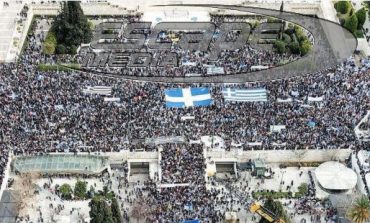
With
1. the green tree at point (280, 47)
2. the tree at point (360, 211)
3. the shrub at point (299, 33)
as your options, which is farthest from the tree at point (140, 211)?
the shrub at point (299, 33)

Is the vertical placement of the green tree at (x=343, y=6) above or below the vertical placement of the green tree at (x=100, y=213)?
above

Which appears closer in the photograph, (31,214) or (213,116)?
(31,214)

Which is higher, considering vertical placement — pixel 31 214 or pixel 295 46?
pixel 295 46

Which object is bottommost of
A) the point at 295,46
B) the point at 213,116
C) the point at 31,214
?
the point at 31,214

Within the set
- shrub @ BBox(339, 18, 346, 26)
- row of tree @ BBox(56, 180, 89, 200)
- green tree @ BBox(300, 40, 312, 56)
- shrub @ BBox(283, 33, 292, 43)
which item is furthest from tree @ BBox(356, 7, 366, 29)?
row of tree @ BBox(56, 180, 89, 200)

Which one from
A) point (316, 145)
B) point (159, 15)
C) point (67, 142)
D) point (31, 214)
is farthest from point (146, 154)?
point (159, 15)

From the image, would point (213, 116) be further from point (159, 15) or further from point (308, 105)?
point (159, 15)

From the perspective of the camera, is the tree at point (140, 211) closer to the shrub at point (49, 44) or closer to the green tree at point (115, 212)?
the green tree at point (115, 212)
